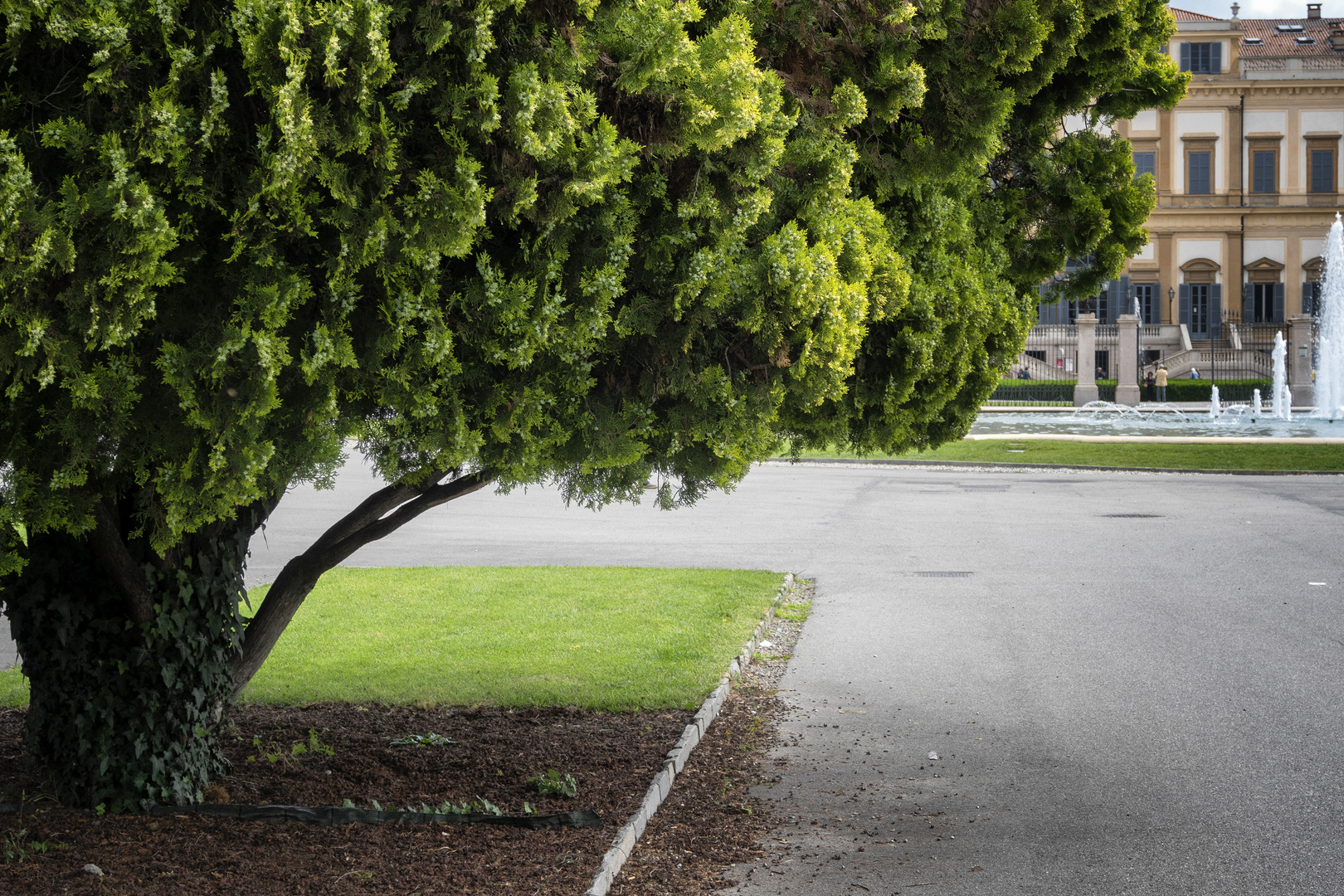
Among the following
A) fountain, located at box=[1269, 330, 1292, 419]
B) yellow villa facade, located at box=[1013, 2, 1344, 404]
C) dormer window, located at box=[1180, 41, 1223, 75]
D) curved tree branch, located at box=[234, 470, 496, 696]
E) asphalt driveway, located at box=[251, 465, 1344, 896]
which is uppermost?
dormer window, located at box=[1180, 41, 1223, 75]

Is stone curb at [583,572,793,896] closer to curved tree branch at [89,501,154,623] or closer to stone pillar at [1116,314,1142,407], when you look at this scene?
curved tree branch at [89,501,154,623]

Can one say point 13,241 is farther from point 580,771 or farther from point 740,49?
point 580,771

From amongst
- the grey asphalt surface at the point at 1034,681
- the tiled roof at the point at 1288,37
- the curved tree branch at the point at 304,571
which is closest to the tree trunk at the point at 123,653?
the curved tree branch at the point at 304,571

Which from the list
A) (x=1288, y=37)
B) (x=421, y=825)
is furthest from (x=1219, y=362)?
(x=421, y=825)

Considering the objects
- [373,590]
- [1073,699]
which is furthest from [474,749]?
[373,590]

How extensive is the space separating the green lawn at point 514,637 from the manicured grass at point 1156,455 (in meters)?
12.9

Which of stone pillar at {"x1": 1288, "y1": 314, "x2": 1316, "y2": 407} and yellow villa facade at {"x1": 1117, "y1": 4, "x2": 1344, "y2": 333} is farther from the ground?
yellow villa facade at {"x1": 1117, "y1": 4, "x2": 1344, "y2": 333}

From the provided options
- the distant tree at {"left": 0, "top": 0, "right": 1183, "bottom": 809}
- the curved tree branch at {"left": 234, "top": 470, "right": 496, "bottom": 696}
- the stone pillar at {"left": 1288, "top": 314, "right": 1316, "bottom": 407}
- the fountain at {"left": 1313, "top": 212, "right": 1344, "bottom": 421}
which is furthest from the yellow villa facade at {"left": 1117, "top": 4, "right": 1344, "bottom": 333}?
the curved tree branch at {"left": 234, "top": 470, "right": 496, "bottom": 696}

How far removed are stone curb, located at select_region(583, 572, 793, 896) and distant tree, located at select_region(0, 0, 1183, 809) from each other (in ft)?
5.07

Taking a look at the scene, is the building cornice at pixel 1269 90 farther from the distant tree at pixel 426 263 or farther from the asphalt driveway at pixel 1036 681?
the distant tree at pixel 426 263

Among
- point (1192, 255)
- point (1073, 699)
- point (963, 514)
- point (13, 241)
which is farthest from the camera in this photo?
point (1192, 255)

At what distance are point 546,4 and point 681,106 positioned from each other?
0.53m

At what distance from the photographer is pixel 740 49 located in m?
3.85

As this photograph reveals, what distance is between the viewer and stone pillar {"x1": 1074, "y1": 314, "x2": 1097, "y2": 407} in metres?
47.1
